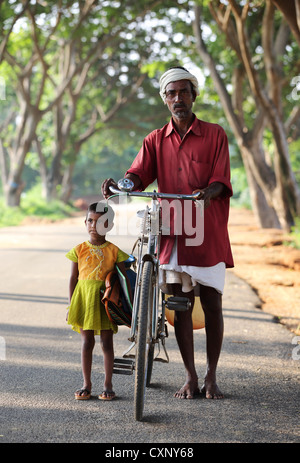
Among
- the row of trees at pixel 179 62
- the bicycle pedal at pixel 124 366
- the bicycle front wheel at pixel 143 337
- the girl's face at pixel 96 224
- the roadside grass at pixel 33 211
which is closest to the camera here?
the bicycle front wheel at pixel 143 337

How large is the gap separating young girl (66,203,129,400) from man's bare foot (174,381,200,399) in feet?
1.44

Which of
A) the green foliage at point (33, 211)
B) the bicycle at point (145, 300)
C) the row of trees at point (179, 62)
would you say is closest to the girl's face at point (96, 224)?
the bicycle at point (145, 300)

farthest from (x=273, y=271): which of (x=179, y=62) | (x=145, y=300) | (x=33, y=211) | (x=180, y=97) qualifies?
(x=33, y=211)

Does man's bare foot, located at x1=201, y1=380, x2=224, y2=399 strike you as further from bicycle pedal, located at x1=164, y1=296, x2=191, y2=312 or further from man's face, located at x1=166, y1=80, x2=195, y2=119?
man's face, located at x1=166, y1=80, x2=195, y2=119

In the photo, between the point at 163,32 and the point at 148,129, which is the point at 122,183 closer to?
the point at 163,32

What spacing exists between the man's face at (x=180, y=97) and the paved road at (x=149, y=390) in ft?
6.18

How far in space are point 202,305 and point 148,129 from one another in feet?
116

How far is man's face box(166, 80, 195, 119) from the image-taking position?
15.0 feet

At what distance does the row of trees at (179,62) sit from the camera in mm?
15750

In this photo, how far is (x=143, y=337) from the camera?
3.97 m

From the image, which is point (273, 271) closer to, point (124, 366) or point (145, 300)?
point (124, 366)

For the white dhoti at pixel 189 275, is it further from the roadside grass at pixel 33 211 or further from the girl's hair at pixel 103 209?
the roadside grass at pixel 33 211

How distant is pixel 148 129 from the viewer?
39469mm

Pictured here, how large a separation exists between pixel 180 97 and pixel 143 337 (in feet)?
5.38
